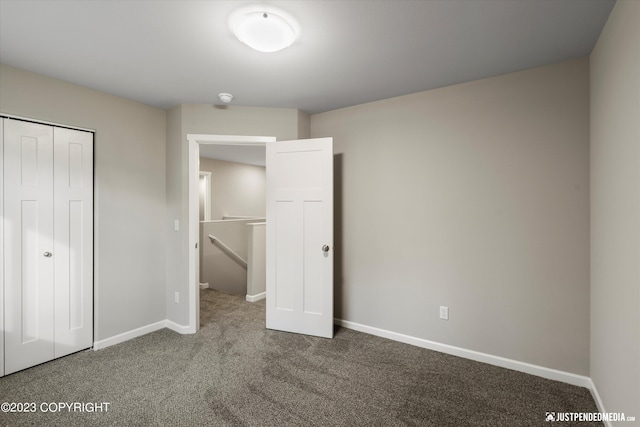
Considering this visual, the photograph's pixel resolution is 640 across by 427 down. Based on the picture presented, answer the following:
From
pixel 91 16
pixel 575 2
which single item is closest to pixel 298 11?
pixel 91 16

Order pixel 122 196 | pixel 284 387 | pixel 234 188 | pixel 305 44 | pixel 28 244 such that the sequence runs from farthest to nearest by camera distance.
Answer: pixel 234 188 → pixel 122 196 → pixel 28 244 → pixel 284 387 → pixel 305 44

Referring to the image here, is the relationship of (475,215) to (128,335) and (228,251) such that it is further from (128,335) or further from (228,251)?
(228,251)

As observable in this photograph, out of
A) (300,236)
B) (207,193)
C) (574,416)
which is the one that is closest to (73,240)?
(300,236)

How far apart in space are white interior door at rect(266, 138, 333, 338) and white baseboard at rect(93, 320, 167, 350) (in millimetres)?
1210

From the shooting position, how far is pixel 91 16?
1.67 meters

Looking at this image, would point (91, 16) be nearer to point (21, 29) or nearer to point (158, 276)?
point (21, 29)

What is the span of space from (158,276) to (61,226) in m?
1.02

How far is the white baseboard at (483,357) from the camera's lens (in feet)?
7.13

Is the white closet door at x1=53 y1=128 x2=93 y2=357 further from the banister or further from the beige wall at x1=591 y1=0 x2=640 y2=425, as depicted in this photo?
the beige wall at x1=591 y1=0 x2=640 y2=425

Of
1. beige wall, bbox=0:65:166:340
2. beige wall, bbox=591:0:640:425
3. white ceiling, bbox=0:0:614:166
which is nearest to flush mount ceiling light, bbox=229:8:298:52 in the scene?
white ceiling, bbox=0:0:614:166

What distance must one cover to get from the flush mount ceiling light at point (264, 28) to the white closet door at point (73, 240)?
6.34 feet

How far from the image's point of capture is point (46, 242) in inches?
97.7

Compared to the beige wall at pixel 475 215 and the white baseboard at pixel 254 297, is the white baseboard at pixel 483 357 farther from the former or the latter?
the white baseboard at pixel 254 297

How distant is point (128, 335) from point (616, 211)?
398 cm
